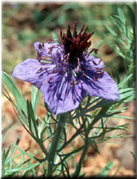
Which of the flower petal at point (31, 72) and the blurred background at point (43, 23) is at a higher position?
the blurred background at point (43, 23)

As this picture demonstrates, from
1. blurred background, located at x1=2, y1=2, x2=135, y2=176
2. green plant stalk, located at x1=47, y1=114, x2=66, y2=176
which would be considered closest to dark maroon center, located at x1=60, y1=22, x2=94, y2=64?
green plant stalk, located at x1=47, y1=114, x2=66, y2=176

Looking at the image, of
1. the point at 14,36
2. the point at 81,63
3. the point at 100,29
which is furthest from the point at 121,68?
the point at 81,63

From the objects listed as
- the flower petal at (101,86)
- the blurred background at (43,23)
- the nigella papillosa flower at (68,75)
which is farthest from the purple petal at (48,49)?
the blurred background at (43,23)

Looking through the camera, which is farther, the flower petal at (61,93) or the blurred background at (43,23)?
the blurred background at (43,23)

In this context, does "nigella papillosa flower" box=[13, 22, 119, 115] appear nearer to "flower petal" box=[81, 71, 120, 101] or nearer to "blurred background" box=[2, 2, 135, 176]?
"flower petal" box=[81, 71, 120, 101]

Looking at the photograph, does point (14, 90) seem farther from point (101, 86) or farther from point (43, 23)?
point (43, 23)

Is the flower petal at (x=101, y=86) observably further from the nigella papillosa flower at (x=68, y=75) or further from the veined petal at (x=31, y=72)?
the veined petal at (x=31, y=72)

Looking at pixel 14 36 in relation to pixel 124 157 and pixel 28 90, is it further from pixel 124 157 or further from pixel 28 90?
pixel 124 157
